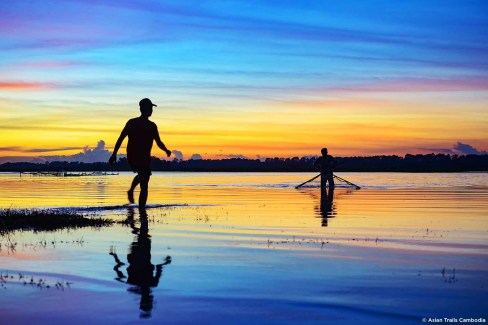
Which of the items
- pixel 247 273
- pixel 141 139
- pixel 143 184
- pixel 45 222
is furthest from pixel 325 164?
pixel 247 273

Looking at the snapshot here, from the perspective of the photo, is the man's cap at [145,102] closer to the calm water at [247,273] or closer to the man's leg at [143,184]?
the man's leg at [143,184]

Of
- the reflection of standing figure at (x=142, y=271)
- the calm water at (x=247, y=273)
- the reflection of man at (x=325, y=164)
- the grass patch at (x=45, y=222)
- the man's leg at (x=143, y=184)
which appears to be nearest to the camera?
the calm water at (x=247, y=273)

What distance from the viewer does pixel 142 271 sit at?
842 cm

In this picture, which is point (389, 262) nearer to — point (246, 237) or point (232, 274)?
point (232, 274)

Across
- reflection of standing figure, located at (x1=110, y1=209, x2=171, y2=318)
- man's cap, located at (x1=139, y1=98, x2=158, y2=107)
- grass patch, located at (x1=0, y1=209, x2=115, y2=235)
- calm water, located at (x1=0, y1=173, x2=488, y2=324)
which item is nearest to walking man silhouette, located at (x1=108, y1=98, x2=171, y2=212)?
man's cap, located at (x1=139, y1=98, x2=158, y2=107)

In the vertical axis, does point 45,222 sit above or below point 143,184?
below

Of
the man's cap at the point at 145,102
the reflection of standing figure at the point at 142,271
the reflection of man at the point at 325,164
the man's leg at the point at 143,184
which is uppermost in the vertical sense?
the man's cap at the point at 145,102

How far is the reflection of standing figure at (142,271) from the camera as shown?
22.0 ft

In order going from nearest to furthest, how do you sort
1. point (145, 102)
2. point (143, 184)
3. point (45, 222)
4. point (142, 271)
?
point (142, 271), point (45, 222), point (145, 102), point (143, 184)

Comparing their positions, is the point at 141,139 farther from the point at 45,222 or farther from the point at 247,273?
the point at 247,273

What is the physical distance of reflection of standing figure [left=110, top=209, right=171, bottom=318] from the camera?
6691 millimetres

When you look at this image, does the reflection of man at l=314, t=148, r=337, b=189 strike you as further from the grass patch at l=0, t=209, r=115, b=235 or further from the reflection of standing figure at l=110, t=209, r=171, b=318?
the reflection of standing figure at l=110, t=209, r=171, b=318

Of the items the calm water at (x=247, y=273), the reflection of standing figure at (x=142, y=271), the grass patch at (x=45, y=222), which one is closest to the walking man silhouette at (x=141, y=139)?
the grass patch at (x=45, y=222)

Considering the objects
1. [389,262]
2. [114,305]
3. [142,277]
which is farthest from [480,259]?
[114,305]
